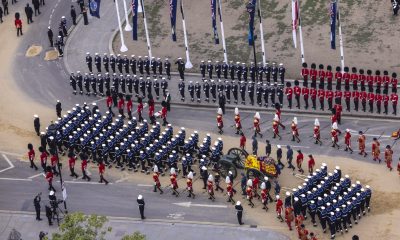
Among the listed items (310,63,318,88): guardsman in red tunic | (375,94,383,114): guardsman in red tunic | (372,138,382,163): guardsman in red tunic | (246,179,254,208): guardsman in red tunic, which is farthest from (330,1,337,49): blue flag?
(246,179,254,208): guardsman in red tunic

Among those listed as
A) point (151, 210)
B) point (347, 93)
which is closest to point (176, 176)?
point (151, 210)

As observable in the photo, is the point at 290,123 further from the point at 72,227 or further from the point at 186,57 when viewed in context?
the point at 72,227

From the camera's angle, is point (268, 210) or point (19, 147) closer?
point (268, 210)

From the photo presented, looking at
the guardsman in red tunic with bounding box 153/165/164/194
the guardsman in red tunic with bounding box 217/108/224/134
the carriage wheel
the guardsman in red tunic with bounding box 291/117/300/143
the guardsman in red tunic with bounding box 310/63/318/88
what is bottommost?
the guardsman in red tunic with bounding box 153/165/164/194

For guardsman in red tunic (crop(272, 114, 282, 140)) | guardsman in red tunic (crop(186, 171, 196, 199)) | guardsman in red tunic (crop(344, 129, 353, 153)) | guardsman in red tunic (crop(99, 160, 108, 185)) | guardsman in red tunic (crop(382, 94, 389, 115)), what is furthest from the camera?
guardsman in red tunic (crop(382, 94, 389, 115))

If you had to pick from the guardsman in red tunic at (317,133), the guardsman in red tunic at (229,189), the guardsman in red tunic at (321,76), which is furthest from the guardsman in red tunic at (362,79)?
the guardsman in red tunic at (229,189)

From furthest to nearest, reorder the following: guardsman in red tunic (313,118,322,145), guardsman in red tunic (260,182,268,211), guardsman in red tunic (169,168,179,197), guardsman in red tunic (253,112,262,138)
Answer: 1. guardsman in red tunic (253,112,262,138)
2. guardsman in red tunic (313,118,322,145)
3. guardsman in red tunic (169,168,179,197)
4. guardsman in red tunic (260,182,268,211)

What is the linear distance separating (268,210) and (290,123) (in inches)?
373

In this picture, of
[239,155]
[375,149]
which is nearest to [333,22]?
[375,149]

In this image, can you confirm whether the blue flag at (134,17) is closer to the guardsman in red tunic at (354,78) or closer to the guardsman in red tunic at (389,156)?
the guardsman in red tunic at (354,78)

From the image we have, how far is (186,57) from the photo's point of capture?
255 ft

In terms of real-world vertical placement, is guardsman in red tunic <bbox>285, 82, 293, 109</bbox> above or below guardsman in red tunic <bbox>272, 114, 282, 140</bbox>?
above

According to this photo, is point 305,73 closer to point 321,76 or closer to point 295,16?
point 321,76

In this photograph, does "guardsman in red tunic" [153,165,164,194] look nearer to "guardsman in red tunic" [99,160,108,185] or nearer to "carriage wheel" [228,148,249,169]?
"guardsman in red tunic" [99,160,108,185]
